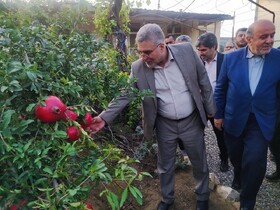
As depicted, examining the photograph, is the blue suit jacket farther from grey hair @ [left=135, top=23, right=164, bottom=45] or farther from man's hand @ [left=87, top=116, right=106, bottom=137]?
man's hand @ [left=87, top=116, right=106, bottom=137]

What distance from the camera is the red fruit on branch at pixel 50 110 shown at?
106 cm

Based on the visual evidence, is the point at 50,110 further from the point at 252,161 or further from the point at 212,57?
the point at 212,57

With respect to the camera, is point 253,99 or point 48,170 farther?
point 253,99

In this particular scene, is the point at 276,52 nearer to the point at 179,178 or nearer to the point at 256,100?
the point at 256,100

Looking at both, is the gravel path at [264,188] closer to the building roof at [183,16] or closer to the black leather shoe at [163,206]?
the black leather shoe at [163,206]

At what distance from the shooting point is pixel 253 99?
2.50 meters

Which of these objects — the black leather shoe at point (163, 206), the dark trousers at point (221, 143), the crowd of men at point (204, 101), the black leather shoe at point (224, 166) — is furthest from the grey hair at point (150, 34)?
the black leather shoe at point (224, 166)

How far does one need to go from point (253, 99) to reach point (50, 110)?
195cm

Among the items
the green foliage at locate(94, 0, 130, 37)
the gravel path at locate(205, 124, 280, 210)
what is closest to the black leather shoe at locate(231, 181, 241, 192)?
the gravel path at locate(205, 124, 280, 210)

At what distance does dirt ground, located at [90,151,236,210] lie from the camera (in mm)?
2838

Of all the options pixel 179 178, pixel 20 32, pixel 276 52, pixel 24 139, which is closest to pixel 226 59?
pixel 276 52

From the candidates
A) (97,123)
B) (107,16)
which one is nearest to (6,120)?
(97,123)

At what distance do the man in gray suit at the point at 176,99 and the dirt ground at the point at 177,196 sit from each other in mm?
301

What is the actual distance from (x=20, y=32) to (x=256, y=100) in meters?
1.96
